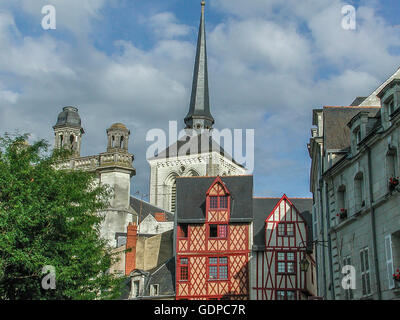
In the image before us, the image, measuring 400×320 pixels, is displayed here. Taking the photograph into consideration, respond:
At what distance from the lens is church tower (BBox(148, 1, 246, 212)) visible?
58938 mm

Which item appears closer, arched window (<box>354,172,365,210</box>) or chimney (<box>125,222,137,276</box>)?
arched window (<box>354,172,365,210</box>)

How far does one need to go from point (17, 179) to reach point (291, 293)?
52.0ft

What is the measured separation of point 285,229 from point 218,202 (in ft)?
12.0

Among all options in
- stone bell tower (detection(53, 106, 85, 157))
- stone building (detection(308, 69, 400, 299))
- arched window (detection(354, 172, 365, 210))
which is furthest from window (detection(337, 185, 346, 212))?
stone bell tower (detection(53, 106, 85, 157))

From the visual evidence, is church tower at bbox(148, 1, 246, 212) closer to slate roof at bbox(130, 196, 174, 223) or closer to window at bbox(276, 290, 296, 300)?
slate roof at bbox(130, 196, 174, 223)

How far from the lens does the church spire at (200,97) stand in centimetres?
6184

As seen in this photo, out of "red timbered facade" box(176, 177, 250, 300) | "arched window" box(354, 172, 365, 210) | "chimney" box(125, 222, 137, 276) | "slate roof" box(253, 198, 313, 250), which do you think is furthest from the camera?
"chimney" box(125, 222, 137, 276)

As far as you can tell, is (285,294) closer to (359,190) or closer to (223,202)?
(223,202)

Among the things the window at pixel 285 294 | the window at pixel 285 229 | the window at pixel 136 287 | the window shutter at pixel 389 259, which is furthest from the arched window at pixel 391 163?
the window at pixel 136 287

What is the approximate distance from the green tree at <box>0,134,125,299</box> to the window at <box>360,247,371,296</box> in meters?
7.46

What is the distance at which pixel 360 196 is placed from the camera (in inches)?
621

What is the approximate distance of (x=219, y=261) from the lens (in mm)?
28375
